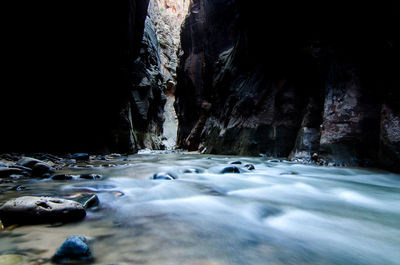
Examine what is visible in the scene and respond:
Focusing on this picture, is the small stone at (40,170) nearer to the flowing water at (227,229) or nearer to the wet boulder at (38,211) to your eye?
the flowing water at (227,229)

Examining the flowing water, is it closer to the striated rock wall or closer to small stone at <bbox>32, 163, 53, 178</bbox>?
small stone at <bbox>32, 163, 53, 178</bbox>

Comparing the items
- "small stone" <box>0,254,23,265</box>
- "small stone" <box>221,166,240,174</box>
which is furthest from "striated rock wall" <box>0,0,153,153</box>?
"small stone" <box>0,254,23,265</box>

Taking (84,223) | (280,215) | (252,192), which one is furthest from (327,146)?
(84,223)

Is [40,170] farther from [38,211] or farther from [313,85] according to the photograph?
[313,85]

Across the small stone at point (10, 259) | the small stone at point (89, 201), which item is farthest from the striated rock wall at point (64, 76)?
the small stone at point (10, 259)

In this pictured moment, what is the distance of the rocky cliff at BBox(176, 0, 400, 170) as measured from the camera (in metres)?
4.30

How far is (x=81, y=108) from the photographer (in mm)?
8859

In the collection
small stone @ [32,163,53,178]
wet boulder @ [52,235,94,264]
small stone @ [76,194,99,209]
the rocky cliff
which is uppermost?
the rocky cliff

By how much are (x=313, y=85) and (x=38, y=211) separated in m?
7.13

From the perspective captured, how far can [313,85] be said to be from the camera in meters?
6.59

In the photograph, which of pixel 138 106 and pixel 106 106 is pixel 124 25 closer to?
pixel 106 106

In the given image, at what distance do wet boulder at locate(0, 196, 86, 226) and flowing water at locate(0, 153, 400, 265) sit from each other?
0.08 meters

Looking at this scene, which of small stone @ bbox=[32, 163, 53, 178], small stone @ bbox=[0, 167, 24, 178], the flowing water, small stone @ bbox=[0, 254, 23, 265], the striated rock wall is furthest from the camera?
the striated rock wall

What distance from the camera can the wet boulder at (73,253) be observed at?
858 mm
